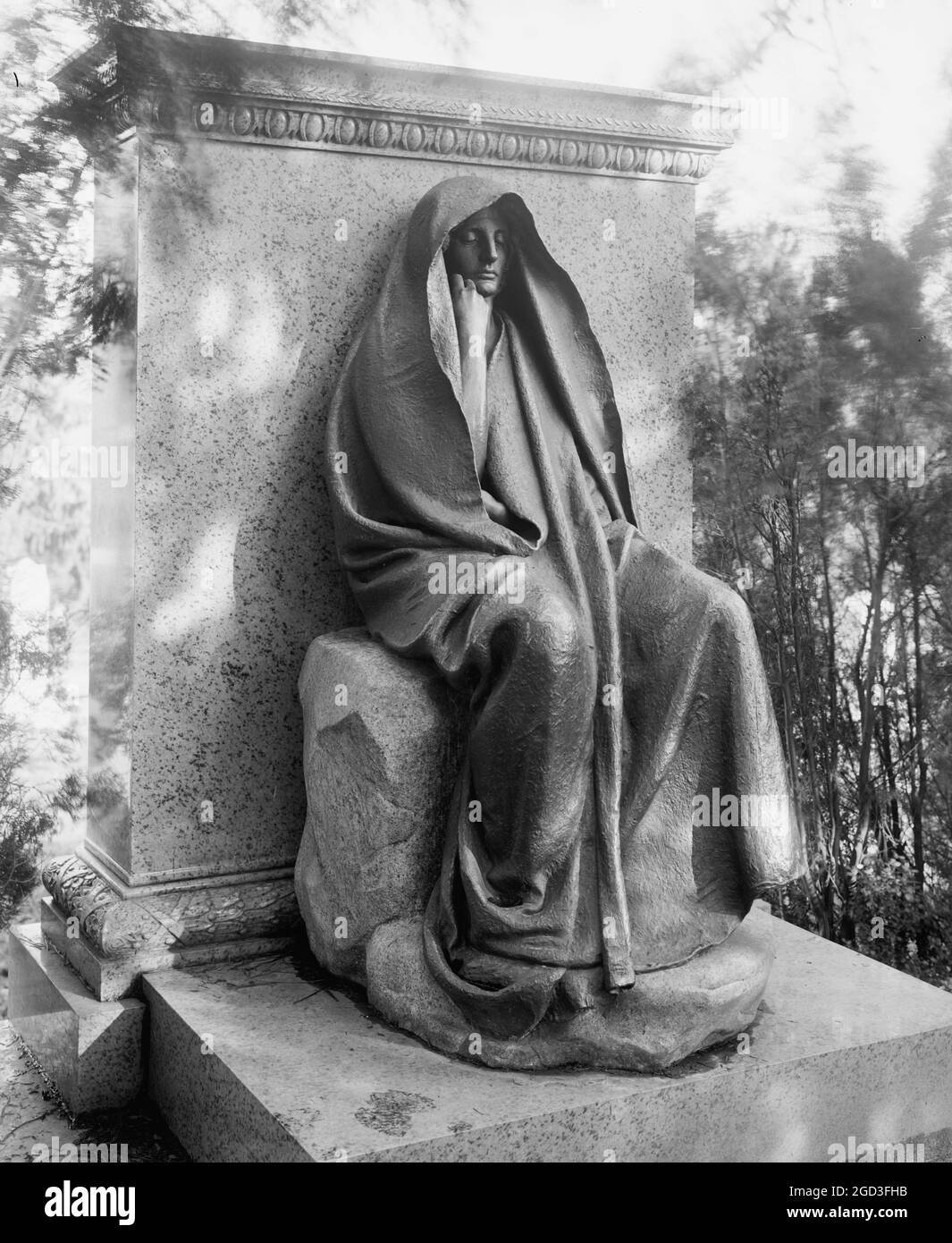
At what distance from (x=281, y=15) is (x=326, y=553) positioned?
2.42 metres

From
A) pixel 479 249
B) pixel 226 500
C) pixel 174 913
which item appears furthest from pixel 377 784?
pixel 479 249

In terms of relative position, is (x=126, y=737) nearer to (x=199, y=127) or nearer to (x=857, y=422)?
(x=199, y=127)

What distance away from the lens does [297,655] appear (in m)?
3.51

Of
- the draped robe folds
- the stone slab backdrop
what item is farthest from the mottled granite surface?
the draped robe folds

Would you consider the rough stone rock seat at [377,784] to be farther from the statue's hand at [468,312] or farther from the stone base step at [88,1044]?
the statue's hand at [468,312]

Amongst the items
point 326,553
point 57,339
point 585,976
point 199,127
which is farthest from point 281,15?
point 585,976

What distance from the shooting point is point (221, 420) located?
132 inches

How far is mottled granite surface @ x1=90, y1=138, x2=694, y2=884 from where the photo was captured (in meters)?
3.29

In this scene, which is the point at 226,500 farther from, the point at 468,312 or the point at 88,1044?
the point at 88,1044

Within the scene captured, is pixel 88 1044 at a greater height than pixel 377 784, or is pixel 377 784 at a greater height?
pixel 377 784

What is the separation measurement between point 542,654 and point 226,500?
39.8 inches

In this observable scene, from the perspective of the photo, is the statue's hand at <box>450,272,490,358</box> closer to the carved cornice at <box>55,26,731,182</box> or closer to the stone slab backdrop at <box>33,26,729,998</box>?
the stone slab backdrop at <box>33,26,729,998</box>

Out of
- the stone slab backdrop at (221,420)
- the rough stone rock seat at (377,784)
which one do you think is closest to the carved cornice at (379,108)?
the stone slab backdrop at (221,420)

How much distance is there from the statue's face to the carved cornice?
0.38 m
